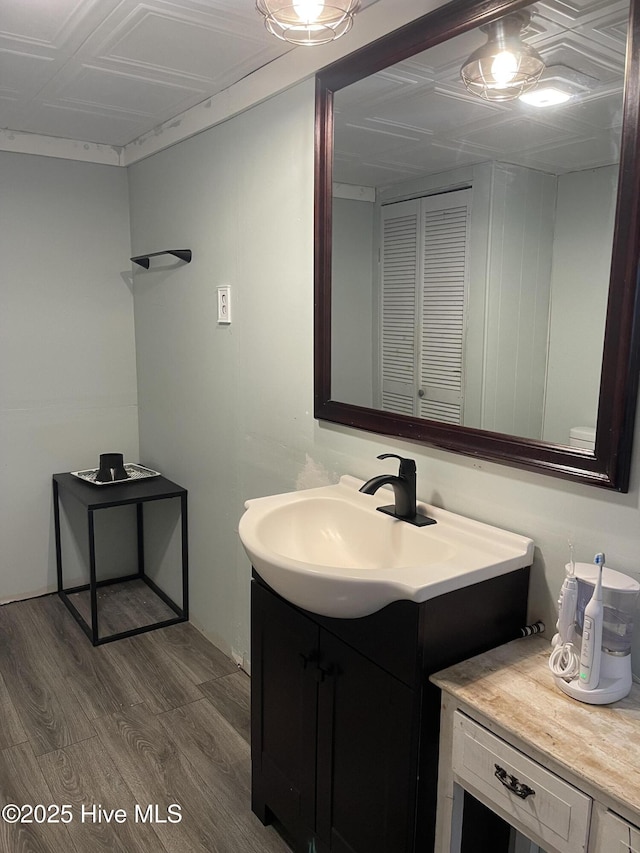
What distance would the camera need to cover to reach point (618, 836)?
0.94 meters

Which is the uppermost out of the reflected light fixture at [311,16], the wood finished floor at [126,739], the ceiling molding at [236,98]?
the ceiling molding at [236,98]

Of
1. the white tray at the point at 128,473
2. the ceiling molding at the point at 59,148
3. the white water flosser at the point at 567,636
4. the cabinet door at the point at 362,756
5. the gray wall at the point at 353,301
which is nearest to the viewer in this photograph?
the white water flosser at the point at 567,636

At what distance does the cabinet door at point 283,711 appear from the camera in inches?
61.7

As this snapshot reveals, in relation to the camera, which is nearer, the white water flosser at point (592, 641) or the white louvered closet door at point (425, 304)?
the white water flosser at point (592, 641)

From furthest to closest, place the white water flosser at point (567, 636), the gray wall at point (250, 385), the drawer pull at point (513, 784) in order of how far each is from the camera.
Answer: the gray wall at point (250, 385) → the white water flosser at point (567, 636) → the drawer pull at point (513, 784)

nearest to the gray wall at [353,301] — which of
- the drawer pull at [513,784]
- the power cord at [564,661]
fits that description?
the power cord at [564,661]

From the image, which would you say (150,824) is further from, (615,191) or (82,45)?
(82,45)

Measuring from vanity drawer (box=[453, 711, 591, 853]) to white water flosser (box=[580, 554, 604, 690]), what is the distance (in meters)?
0.19

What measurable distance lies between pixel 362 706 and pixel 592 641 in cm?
52

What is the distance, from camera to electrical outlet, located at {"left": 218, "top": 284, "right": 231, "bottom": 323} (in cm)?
245

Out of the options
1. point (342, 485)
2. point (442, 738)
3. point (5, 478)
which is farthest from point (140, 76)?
point (442, 738)

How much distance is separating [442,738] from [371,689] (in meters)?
0.18

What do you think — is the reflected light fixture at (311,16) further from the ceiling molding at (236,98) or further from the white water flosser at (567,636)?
the white water flosser at (567,636)

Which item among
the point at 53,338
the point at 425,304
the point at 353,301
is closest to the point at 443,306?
the point at 425,304
